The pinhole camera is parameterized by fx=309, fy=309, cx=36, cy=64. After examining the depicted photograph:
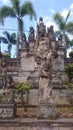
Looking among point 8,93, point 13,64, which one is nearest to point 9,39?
point 13,64

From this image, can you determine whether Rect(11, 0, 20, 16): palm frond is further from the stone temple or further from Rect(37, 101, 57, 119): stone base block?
Rect(37, 101, 57, 119): stone base block

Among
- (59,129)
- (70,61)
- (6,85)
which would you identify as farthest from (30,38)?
(59,129)

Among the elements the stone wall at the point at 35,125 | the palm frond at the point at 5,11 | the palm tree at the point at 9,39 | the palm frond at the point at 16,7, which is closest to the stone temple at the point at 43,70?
the stone wall at the point at 35,125

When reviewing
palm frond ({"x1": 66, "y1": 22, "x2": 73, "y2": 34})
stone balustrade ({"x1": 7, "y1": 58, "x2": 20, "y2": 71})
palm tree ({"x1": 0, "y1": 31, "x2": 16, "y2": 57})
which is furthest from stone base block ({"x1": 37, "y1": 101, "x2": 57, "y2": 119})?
palm tree ({"x1": 0, "y1": 31, "x2": 16, "y2": 57})

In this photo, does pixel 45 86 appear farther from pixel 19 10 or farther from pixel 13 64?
pixel 19 10

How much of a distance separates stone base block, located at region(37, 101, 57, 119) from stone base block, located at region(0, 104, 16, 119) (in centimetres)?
101

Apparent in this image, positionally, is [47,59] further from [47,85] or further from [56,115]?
[56,115]

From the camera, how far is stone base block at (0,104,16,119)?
37.6 ft

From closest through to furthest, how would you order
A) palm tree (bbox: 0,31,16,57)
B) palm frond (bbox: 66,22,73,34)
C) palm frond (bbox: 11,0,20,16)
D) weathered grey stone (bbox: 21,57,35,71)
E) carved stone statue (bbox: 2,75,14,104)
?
carved stone statue (bbox: 2,75,14,104) < weathered grey stone (bbox: 21,57,35,71) < palm frond (bbox: 11,0,20,16) < palm frond (bbox: 66,22,73,34) < palm tree (bbox: 0,31,16,57)

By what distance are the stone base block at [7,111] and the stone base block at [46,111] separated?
1.01 m

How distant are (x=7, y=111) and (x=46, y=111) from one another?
1482mm

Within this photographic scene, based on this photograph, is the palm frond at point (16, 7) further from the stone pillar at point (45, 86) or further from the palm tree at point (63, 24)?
the stone pillar at point (45, 86)

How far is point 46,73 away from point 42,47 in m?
1.13

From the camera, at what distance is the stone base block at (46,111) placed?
11.2m
